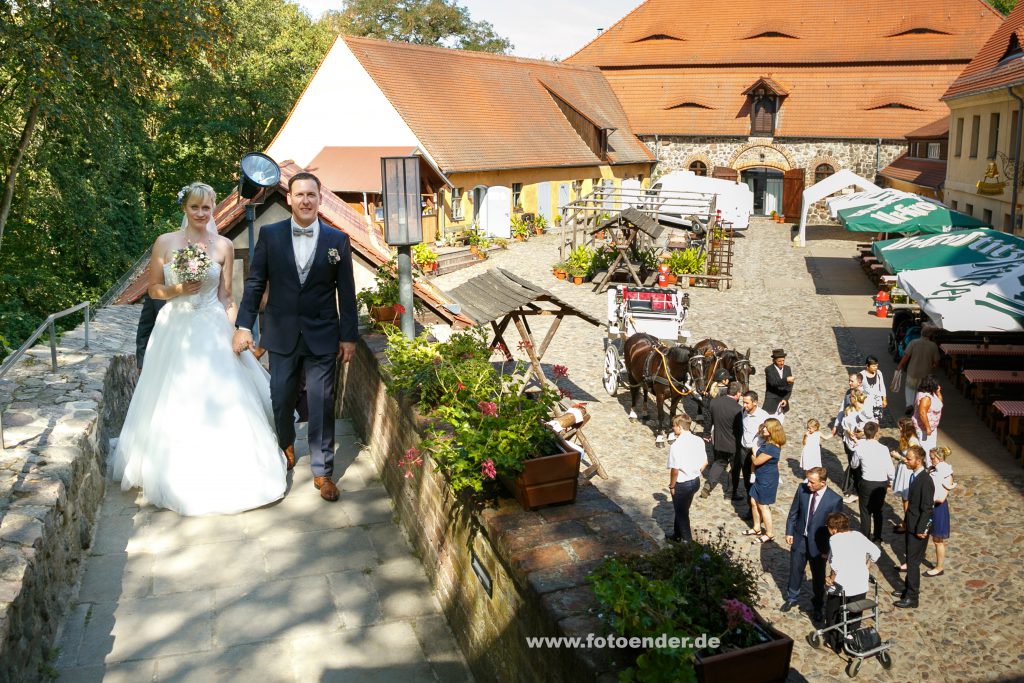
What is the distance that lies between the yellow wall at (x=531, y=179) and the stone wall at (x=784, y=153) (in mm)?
1709

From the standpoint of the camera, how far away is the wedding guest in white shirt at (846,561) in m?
7.20

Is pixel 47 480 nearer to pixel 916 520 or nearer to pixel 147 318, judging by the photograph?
pixel 147 318

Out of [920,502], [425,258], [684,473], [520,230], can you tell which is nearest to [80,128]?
[425,258]

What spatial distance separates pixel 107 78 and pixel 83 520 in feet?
50.2

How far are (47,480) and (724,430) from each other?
7.65m

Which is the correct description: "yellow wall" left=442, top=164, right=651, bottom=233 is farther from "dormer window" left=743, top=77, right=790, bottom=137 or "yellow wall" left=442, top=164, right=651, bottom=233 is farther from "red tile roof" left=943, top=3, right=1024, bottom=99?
"red tile roof" left=943, top=3, right=1024, bottom=99

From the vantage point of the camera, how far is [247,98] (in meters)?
37.9

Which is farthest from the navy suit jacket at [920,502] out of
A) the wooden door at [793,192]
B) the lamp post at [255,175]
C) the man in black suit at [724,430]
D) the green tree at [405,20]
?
the green tree at [405,20]

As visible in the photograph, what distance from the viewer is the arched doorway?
4422 cm

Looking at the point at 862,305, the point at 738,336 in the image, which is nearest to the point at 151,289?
the point at 738,336

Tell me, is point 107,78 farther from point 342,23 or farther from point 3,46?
point 342,23

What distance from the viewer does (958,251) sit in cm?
1388

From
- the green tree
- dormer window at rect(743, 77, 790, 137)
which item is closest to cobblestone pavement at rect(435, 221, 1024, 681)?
dormer window at rect(743, 77, 790, 137)

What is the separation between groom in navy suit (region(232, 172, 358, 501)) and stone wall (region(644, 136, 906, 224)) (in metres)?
40.4
